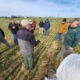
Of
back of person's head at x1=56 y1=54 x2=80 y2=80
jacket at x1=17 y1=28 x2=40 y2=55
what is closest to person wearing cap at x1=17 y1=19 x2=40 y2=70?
jacket at x1=17 y1=28 x2=40 y2=55

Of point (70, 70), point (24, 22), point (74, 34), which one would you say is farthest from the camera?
point (74, 34)

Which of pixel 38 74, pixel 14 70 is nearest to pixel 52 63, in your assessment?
pixel 38 74

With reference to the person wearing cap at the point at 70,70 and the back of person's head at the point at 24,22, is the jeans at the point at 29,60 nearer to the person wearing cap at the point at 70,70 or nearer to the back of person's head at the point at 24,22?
the back of person's head at the point at 24,22

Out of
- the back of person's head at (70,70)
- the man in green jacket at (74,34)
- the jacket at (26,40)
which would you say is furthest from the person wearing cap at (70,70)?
the man in green jacket at (74,34)

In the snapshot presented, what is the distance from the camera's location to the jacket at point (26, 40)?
16.0 ft

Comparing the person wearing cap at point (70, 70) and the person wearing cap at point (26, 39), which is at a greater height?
the person wearing cap at point (70, 70)

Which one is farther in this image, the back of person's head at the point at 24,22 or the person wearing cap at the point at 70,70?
the back of person's head at the point at 24,22

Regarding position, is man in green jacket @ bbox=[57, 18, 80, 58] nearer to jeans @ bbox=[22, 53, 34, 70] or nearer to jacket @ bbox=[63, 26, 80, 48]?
jacket @ bbox=[63, 26, 80, 48]

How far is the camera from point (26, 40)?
497cm

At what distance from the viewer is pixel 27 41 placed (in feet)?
16.4

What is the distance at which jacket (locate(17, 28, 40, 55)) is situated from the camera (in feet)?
16.0

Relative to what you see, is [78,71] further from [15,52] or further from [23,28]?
[15,52]

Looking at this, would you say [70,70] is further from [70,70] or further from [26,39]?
[26,39]

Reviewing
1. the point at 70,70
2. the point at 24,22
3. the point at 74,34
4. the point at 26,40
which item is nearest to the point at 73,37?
the point at 74,34
